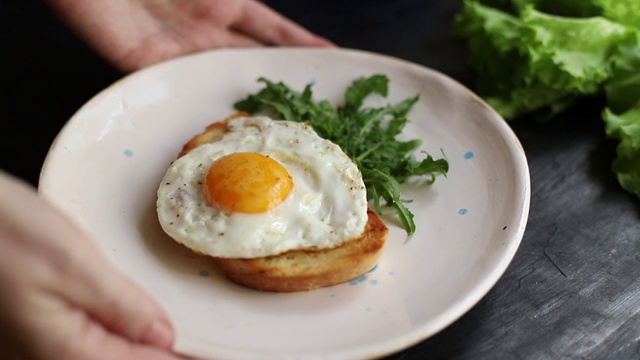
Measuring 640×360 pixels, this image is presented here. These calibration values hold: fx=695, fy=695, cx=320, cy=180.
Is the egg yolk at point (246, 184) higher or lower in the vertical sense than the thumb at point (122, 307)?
lower

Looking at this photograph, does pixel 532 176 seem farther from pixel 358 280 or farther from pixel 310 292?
pixel 310 292

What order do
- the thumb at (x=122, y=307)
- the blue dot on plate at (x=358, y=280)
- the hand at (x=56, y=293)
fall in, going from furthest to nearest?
1. the blue dot on plate at (x=358, y=280)
2. the thumb at (x=122, y=307)
3. the hand at (x=56, y=293)

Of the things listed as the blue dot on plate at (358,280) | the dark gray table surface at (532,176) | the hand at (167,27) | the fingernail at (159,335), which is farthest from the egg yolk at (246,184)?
the hand at (167,27)

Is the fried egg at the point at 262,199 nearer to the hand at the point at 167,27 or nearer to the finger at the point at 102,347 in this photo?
the finger at the point at 102,347

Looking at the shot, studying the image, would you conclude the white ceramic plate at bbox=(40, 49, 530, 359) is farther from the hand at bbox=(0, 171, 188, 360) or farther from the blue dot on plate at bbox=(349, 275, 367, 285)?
the hand at bbox=(0, 171, 188, 360)

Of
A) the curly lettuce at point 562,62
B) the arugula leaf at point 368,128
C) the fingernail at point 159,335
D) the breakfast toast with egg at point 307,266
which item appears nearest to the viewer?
the fingernail at point 159,335

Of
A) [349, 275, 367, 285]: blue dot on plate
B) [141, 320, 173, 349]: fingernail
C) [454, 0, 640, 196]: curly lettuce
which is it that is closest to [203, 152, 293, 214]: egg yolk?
[349, 275, 367, 285]: blue dot on plate

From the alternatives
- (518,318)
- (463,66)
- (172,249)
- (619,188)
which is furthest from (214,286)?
(463,66)
